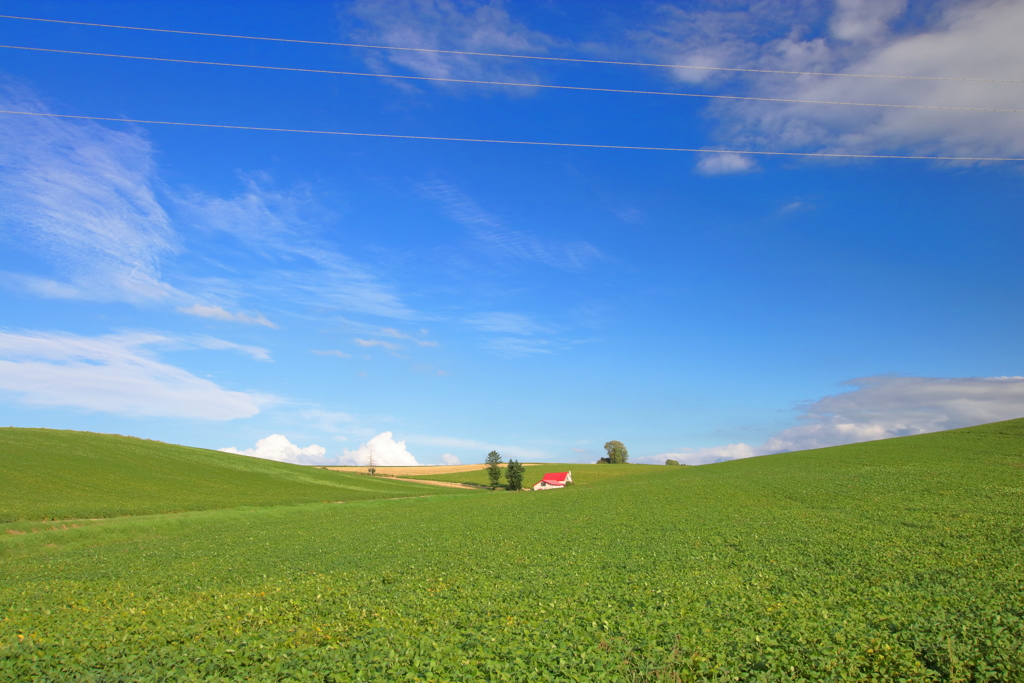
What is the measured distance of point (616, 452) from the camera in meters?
173

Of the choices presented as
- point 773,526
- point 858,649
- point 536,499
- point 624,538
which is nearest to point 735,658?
point 858,649

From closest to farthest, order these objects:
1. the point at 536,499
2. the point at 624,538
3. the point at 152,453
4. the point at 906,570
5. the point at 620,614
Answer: the point at 620,614 < the point at 906,570 < the point at 624,538 < the point at 536,499 < the point at 152,453

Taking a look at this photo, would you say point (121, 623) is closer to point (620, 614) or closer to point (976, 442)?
point (620, 614)

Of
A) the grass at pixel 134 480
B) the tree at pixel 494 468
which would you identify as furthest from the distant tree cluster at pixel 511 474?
the grass at pixel 134 480

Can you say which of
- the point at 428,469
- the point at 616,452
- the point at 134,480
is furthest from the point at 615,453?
the point at 134,480

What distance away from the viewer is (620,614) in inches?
597

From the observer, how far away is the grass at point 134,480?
46031mm

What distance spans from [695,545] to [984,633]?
12783 mm

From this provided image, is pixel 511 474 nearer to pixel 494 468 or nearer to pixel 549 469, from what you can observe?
pixel 494 468

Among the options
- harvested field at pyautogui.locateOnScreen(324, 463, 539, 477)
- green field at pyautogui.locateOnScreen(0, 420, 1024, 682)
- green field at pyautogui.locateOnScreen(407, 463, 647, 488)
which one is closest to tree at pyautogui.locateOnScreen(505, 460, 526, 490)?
green field at pyautogui.locateOnScreen(407, 463, 647, 488)

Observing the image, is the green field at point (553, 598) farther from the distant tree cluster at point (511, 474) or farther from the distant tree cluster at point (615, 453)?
the distant tree cluster at point (615, 453)

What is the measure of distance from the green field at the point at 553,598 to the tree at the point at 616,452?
137 m

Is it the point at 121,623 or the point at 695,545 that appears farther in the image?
the point at 695,545

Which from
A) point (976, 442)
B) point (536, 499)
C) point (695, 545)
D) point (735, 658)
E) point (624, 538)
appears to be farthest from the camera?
point (976, 442)
